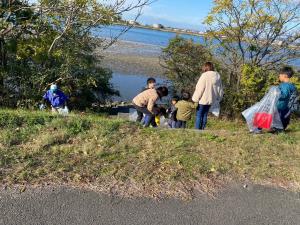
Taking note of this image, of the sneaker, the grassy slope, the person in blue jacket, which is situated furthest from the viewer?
the person in blue jacket

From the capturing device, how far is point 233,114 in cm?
1340

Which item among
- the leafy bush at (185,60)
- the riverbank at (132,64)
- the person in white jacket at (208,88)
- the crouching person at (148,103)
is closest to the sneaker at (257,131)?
the person in white jacket at (208,88)

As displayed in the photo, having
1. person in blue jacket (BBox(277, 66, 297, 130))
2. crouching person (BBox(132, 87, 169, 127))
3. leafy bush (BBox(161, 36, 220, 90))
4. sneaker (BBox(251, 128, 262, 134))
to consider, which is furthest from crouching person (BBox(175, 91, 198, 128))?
leafy bush (BBox(161, 36, 220, 90))

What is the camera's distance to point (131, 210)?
3.74m

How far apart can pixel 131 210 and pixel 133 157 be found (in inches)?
45.7

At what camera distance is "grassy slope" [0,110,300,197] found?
4.22 metres

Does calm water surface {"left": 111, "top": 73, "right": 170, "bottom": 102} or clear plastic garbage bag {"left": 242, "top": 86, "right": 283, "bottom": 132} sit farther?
calm water surface {"left": 111, "top": 73, "right": 170, "bottom": 102}

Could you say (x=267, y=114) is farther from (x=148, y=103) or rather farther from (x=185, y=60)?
(x=185, y=60)

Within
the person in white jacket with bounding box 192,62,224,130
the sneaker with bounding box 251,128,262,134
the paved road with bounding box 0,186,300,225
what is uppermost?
A: the person in white jacket with bounding box 192,62,224,130

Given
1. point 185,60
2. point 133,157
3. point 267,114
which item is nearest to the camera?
point 133,157

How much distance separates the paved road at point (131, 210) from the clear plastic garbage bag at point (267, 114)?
2.75 metres

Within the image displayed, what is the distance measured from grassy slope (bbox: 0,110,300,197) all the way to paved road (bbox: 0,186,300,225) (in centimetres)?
21

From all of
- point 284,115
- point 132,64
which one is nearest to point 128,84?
point 132,64

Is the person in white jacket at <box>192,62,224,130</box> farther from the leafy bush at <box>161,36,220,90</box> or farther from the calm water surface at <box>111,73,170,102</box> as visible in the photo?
the calm water surface at <box>111,73,170,102</box>
